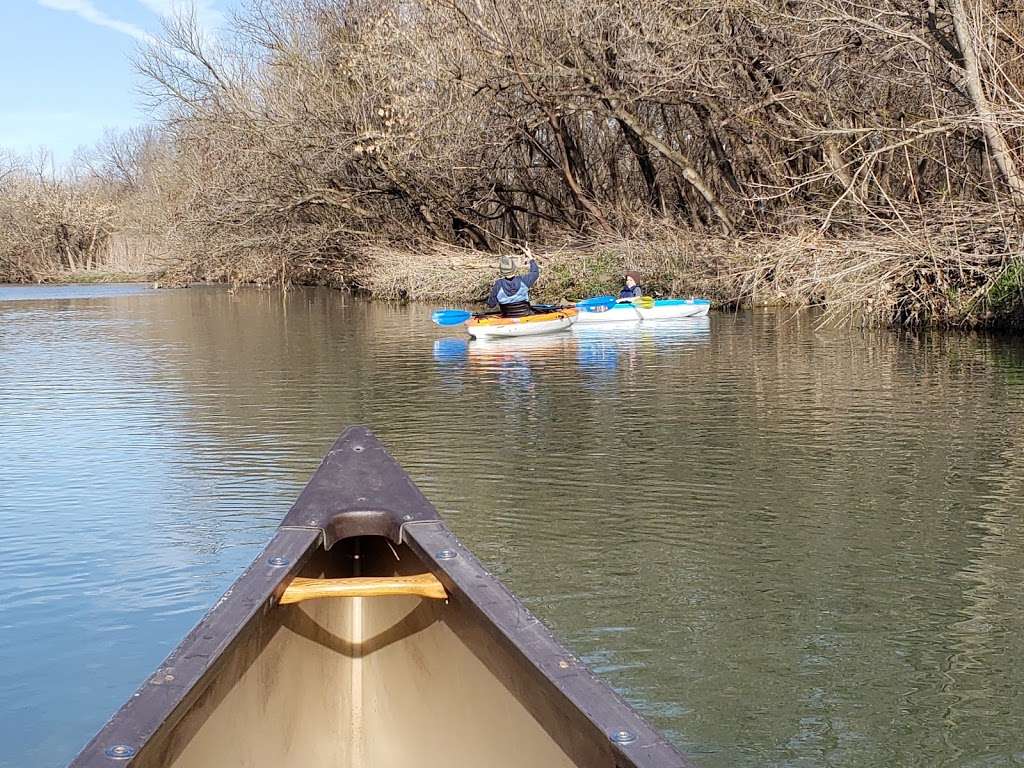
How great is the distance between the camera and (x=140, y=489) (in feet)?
27.0

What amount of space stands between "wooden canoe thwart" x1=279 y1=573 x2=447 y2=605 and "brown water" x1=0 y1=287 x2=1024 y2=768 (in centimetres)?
128

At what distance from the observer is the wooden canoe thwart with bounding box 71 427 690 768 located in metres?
2.57

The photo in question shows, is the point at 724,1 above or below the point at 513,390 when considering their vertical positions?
above

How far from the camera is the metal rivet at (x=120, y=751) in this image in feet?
7.51

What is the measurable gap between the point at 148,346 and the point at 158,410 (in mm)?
7143

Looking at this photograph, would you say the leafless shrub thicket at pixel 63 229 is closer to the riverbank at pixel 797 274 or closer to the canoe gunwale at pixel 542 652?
the riverbank at pixel 797 274

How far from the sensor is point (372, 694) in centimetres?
372

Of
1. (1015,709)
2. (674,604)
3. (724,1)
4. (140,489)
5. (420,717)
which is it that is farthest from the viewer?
(724,1)

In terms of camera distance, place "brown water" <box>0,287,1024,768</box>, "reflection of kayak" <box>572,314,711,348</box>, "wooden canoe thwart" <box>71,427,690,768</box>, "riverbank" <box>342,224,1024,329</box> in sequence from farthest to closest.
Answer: "reflection of kayak" <box>572,314,711,348</box> → "riverbank" <box>342,224,1024,329</box> → "brown water" <box>0,287,1024,768</box> → "wooden canoe thwart" <box>71,427,690,768</box>

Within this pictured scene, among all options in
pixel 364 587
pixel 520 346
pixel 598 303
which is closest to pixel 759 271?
pixel 598 303

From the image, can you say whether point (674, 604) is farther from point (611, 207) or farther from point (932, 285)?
point (611, 207)

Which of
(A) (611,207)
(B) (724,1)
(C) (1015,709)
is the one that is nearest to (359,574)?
(C) (1015,709)

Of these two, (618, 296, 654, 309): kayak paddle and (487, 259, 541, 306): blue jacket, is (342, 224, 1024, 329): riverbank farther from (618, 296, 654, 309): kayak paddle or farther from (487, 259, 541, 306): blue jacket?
(487, 259, 541, 306): blue jacket

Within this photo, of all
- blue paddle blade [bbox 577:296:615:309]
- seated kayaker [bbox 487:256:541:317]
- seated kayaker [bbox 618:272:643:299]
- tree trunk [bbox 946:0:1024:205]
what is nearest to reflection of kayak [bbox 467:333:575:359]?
seated kayaker [bbox 487:256:541:317]
